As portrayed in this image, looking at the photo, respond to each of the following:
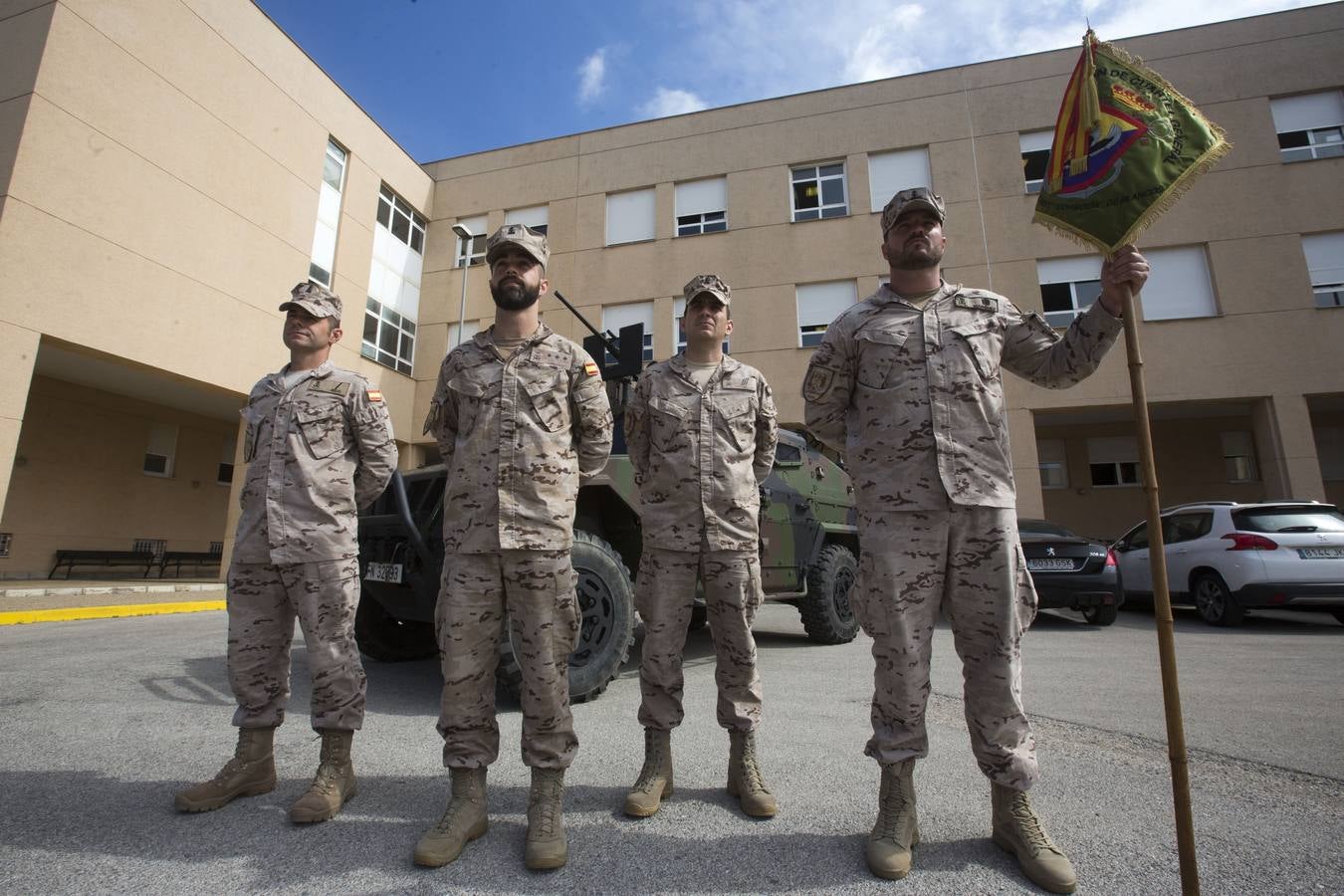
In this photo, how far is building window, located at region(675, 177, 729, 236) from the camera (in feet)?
48.3

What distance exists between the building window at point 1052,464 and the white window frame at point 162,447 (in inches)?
743

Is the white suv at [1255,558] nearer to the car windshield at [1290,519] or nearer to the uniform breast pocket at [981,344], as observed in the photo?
the car windshield at [1290,519]

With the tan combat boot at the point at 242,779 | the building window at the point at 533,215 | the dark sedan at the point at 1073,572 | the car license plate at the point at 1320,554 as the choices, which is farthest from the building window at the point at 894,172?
the tan combat boot at the point at 242,779

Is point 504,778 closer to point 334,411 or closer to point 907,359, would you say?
point 334,411

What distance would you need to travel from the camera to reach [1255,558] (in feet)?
21.1

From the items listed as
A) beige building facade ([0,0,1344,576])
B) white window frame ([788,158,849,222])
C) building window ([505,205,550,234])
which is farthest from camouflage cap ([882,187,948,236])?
building window ([505,205,550,234])

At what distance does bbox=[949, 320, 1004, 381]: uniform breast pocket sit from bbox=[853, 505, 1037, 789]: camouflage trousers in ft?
1.51

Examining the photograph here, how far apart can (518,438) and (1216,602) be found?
792cm

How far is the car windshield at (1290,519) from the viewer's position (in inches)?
250

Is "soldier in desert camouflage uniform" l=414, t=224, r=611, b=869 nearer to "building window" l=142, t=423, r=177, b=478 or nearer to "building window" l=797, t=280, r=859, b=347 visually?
"building window" l=797, t=280, r=859, b=347

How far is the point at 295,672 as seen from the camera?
425cm

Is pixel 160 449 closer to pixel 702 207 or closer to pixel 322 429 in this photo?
pixel 702 207

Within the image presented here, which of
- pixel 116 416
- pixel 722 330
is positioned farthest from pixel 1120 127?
pixel 116 416

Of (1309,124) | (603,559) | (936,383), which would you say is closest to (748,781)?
(936,383)
